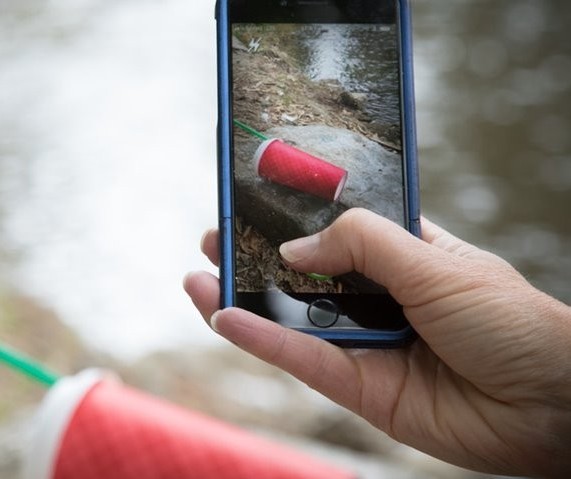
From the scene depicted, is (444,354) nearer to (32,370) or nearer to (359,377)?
(359,377)

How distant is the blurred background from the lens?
1240mm

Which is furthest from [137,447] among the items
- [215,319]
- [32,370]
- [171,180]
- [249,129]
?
[171,180]

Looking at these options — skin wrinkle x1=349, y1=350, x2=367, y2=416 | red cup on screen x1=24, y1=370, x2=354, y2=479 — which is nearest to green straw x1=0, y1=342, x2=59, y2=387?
red cup on screen x1=24, y1=370, x2=354, y2=479

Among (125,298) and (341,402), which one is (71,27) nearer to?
(125,298)

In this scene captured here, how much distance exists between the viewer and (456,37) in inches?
67.8

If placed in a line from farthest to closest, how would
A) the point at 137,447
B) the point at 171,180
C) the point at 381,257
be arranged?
the point at 171,180 → the point at 381,257 → the point at 137,447

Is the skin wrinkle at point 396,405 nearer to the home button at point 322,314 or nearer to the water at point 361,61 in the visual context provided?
the home button at point 322,314

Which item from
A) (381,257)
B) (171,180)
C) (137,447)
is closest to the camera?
(137,447)

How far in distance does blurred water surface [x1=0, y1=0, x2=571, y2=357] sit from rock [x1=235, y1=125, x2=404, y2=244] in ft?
2.13

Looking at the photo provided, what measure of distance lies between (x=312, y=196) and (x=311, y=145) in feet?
0.13

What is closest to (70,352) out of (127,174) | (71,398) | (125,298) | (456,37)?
(125,298)

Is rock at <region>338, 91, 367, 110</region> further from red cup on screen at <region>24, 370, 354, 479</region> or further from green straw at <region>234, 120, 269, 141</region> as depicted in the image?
red cup on screen at <region>24, 370, 354, 479</region>

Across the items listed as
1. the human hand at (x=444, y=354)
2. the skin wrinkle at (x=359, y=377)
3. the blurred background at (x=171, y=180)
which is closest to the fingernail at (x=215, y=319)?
the human hand at (x=444, y=354)

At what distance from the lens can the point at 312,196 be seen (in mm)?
667
